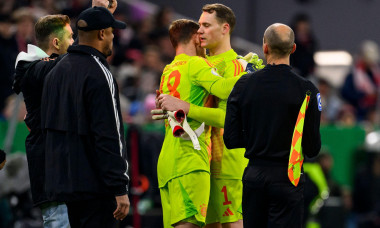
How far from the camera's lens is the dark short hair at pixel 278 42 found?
6480mm

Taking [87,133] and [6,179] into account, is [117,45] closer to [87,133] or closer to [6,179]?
[6,179]

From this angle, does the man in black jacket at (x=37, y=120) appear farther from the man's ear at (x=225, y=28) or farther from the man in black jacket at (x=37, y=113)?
the man's ear at (x=225, y=28)

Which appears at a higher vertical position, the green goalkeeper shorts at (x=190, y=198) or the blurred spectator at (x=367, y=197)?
the green goalkeeper shorts at (x=190, y=198)

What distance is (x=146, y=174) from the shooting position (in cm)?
1186

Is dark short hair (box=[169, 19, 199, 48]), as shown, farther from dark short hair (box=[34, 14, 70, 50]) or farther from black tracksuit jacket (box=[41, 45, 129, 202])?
black tracksuit jacket (box=[41, 45, 129, 202])

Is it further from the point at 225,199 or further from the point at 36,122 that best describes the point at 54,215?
the point at 225,199

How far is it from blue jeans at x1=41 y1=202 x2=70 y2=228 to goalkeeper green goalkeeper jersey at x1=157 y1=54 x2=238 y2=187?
2.91 feet

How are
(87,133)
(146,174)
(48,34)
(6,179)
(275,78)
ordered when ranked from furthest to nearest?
(146,174), (6,179), (48,34), (275,78), (87,133)

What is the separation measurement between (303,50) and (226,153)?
22.6ft

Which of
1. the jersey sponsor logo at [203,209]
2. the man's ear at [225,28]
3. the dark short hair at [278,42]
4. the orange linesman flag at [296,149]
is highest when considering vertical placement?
the man's ear at [225,28]

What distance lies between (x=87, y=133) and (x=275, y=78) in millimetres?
1414

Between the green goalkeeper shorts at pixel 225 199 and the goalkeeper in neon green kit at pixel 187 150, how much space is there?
24cm

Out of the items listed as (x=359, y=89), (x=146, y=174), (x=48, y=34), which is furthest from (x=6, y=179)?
(x=359, y=89)

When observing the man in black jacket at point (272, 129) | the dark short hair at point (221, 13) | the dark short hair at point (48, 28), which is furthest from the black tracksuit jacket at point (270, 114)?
the dark short hair at point (48, 28)
